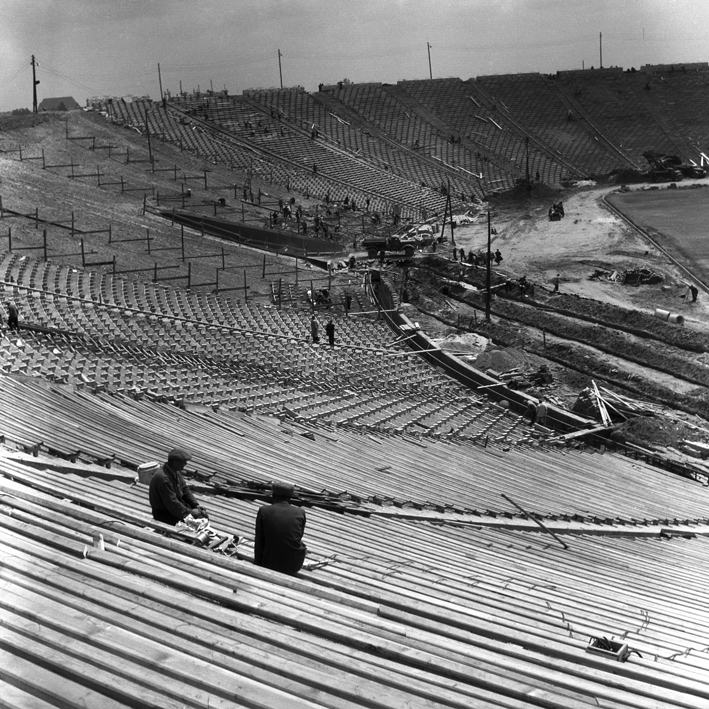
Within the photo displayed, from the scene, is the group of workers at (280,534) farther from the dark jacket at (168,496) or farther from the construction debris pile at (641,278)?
the construction debris pile at (641,278)

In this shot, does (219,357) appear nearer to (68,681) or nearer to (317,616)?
(317,616)

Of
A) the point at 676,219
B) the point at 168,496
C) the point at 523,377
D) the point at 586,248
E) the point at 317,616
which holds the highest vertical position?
the point at 676,219

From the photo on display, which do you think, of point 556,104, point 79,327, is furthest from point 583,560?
point 556,104

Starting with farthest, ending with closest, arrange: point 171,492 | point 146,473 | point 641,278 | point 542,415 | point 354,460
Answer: point 641,278
point 542,415
point 354,460
point 146,473
point 171,492

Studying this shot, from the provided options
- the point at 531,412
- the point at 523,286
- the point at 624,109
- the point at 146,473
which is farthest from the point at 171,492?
the point at 624,109

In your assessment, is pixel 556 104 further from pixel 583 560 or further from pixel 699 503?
pixel 583 560

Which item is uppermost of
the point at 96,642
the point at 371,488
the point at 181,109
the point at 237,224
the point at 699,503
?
the point at 181,109

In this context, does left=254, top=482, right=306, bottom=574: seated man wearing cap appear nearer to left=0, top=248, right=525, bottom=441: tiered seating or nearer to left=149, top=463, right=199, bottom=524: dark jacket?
left=149, top=463, right=199, bottom=524: dark jacket

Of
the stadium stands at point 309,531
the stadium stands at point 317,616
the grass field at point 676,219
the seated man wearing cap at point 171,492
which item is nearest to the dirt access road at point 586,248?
the grass field at point 676,219
